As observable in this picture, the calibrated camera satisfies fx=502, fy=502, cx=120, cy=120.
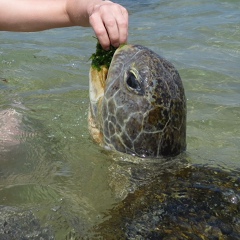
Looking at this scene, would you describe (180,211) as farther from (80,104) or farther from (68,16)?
(80,104)

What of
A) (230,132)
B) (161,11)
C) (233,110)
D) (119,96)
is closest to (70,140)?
(119,96)

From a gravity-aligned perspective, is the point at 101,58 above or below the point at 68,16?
below

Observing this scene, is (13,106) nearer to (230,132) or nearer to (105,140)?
(105,140)

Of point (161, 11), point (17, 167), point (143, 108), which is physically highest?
point (143, 108)

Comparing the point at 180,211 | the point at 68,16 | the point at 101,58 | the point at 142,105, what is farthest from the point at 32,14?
the point at 180,211

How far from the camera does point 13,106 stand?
409 centimetres

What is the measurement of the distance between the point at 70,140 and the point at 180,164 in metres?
0.91

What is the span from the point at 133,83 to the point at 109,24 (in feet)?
1.11

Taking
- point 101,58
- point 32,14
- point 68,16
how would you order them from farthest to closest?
point 32,14 → point 68,16 → point 101,58

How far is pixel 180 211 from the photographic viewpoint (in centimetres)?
221

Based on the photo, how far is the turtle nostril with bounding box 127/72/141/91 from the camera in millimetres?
2664

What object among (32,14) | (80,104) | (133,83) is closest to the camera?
(133,83)

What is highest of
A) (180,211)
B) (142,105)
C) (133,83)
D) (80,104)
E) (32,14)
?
(32,14)

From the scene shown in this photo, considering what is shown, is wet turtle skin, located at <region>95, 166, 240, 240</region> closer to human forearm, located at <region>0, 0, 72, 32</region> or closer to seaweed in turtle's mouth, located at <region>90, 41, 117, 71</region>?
seaweed in turtle's mouth, located at <region>90, 41, 117, 71</region>
